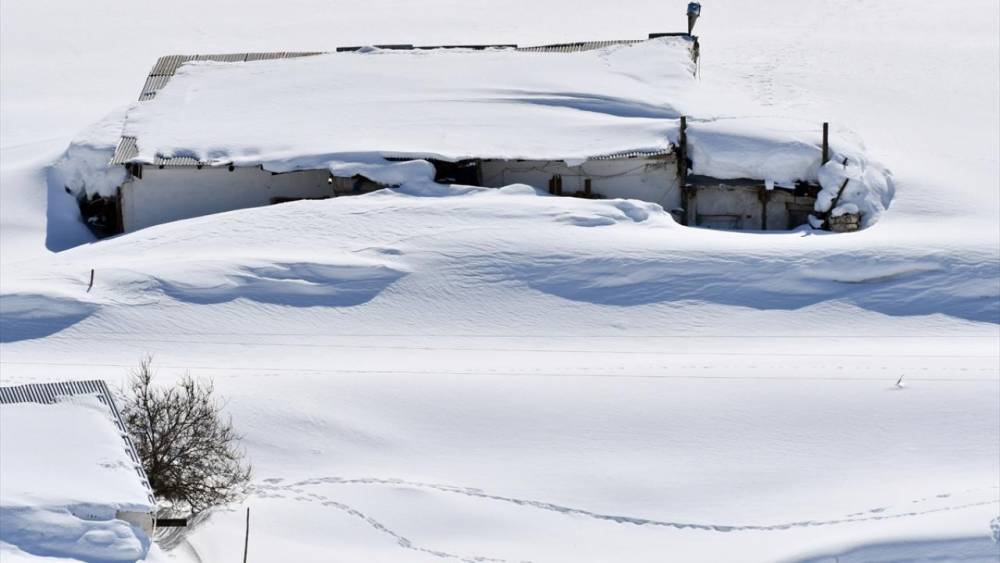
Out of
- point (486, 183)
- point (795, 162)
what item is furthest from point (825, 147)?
point (486, 183)

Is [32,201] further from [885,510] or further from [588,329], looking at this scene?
[885,510]

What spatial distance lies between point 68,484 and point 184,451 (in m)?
3.49

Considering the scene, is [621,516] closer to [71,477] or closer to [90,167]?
[71,477]

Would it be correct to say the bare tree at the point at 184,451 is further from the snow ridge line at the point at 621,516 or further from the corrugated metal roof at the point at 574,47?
the corrugated metal roof at the point at 574,47

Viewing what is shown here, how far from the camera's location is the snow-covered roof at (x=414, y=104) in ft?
126

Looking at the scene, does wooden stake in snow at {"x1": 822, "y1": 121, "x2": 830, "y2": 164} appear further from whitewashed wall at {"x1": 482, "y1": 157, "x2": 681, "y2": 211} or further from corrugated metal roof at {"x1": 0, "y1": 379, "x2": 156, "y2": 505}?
corrugated metal roof at {"x1": 0, "y1": 379, "x2": 156, "y2": 505}

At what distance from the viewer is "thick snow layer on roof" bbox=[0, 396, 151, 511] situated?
25.3m

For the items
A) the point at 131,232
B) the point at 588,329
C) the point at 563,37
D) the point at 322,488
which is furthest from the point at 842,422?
the point at 563,37

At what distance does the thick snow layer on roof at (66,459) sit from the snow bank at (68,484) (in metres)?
0.01

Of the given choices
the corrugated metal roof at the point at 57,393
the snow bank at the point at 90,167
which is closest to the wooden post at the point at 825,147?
the snow bank at the point at 90,167

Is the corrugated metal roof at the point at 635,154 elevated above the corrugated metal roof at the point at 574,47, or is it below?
below

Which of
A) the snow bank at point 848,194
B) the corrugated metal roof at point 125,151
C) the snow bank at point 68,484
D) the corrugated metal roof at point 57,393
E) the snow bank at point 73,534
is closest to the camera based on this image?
the snow bank at point 73,534

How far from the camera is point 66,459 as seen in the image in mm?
26469

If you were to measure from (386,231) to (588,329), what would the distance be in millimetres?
4084
